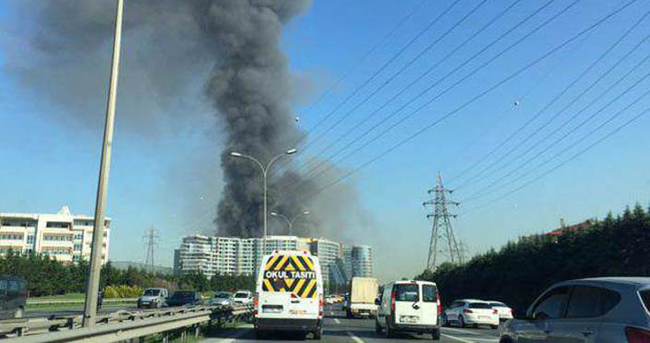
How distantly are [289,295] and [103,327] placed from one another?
888cm

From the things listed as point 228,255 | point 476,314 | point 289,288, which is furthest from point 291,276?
point 228,255

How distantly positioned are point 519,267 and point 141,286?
63.5 m

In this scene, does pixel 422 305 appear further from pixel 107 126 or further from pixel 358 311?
pixel 358 311

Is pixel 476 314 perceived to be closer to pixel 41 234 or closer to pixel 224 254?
pixel 224 254

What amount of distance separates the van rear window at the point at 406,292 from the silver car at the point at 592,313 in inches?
479

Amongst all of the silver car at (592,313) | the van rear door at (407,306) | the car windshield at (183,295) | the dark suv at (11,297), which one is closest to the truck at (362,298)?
the car windshield at (183,295)

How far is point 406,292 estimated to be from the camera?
2112cm

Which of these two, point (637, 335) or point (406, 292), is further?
point (406, 292)

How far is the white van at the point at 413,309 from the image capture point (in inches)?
814

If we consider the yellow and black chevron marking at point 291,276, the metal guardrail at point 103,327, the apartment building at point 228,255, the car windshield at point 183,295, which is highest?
the apartment building at point 228,255

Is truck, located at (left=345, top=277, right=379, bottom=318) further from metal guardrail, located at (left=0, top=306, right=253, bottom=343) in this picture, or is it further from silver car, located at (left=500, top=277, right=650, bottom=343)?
silver car, located at (left=500, top=277, right=650, bottom=343)

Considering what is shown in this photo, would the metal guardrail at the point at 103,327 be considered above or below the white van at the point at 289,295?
below

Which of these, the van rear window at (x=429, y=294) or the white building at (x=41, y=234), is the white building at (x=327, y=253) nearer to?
the white building at (x=41, y=234)

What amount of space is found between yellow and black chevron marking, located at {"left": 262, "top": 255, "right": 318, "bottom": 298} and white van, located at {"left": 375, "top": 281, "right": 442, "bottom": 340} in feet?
11.3
